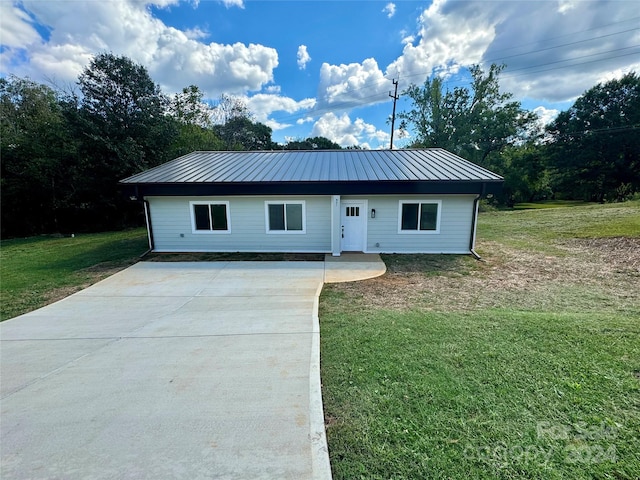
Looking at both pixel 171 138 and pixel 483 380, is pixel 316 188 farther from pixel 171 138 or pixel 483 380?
pixel 171 138

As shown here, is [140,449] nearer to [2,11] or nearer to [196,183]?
[196,183]

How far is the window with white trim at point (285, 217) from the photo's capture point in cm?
1059

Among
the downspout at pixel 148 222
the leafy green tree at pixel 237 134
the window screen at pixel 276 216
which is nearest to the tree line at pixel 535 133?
the leafy green tree at pixel 237 134

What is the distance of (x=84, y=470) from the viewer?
7.31 ft

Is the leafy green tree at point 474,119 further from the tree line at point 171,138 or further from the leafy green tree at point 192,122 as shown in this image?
the leafy green tree at point 192,122

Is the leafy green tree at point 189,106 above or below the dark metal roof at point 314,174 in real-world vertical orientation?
above

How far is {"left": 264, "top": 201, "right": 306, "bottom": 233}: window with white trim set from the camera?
10586 millimetres

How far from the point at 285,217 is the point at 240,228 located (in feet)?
5.83

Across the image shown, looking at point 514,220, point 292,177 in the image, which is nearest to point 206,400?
point 292,177

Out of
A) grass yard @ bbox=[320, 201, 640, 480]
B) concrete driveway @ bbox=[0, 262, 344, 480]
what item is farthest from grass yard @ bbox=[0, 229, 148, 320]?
grass yard @ bbox=[320, 201, 640, 480]

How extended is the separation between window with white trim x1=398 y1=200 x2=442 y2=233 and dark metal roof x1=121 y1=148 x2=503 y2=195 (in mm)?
810

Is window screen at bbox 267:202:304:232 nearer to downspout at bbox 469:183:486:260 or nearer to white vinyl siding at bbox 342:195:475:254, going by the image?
white vinyl siding at bbox 342:195:475:254

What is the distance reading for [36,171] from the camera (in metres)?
17.9

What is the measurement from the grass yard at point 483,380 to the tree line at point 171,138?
1888cm
